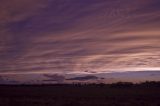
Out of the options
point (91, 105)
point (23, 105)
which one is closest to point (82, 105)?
point (91, 105)

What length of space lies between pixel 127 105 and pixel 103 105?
2182mm

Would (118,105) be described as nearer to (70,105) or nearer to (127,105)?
(127,105)

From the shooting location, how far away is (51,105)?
30.2 m

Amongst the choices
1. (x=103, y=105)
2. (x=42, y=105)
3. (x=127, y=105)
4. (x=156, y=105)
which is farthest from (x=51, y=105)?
(x=156, y=105)

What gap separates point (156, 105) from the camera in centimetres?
3000

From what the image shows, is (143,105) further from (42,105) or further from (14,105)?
(14,105)

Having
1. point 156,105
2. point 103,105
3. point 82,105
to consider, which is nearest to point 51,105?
point 82,105

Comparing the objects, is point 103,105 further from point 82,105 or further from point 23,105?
point 23,105

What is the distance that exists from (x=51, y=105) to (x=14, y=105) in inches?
134

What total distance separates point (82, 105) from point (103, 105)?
1.91m

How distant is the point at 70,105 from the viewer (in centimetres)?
3025

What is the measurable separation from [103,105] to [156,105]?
15.5 ft

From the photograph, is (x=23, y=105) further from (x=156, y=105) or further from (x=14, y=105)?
(x=156, y=105)

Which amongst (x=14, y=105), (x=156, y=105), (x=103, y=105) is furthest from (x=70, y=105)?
(x=156, y=105)
